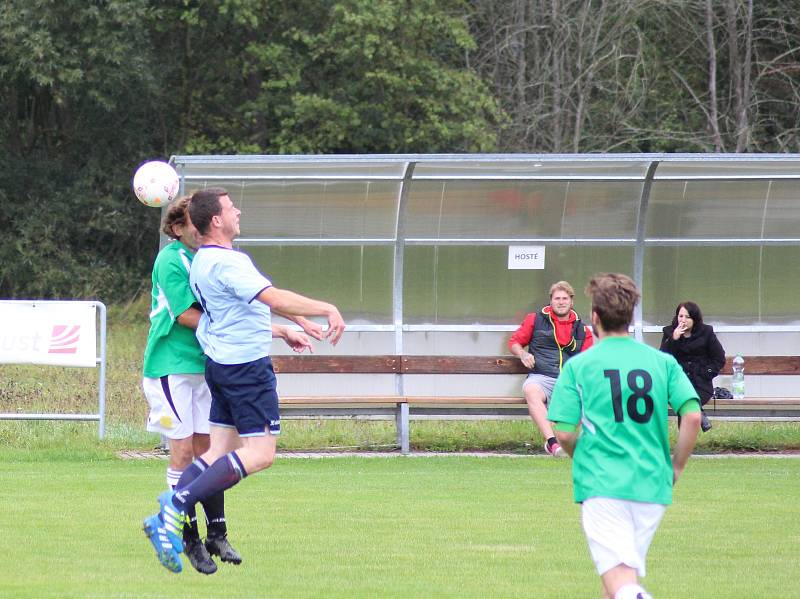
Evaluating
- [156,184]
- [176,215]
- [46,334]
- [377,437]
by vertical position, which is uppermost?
[156,184]

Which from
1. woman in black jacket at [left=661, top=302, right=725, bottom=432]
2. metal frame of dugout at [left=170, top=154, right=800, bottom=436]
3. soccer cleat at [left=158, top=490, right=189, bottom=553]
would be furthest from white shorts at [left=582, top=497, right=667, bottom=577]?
metal frame of dugout at [left=170, top=154, right=800, bottom=436]

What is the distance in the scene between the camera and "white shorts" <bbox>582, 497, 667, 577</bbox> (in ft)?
14.4

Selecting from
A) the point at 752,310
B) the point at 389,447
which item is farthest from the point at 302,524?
the point at 752,310

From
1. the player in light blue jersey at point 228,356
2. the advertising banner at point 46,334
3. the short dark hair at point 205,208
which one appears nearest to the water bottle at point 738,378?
the advertising banner at point 46,334

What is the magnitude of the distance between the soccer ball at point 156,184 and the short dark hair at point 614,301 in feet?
22.1

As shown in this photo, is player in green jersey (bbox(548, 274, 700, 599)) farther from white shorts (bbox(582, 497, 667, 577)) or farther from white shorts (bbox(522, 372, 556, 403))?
white shorts (bbox(522, 372, 556, 403))

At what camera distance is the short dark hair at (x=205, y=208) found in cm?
612

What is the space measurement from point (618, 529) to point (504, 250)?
9.57 m

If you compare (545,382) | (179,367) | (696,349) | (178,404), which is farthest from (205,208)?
(696,349)

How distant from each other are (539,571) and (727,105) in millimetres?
22197

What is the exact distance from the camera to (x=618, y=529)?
4.44 meters

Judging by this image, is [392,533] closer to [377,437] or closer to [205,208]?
[205,208]

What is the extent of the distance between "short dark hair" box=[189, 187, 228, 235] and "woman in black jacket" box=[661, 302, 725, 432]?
652cm

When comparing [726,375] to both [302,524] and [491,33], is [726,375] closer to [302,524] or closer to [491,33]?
[302,524]
